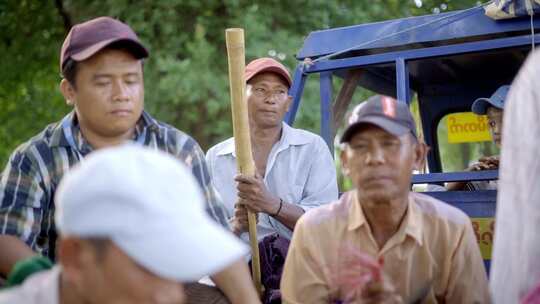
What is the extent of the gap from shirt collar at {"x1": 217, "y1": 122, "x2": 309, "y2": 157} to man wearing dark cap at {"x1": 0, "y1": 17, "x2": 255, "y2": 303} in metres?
1.31

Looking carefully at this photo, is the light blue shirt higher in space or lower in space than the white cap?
lower

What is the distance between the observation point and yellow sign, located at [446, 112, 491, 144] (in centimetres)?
586

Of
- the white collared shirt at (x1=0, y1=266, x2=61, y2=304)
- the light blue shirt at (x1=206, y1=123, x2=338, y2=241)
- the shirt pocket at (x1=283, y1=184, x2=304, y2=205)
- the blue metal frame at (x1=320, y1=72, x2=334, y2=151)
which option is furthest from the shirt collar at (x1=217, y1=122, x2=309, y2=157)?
the white collared shirt at (x1=0, y1=266, x2=61, y2=304)

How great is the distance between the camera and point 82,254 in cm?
216

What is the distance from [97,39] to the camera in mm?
3441

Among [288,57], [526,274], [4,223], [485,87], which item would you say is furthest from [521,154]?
[288,57]

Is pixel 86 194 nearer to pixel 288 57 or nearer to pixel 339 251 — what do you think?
pixel 339 251

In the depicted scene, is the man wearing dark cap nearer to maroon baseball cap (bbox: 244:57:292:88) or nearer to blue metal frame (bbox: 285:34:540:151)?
maroon baseball cap (bbox: 244:57:292:88)

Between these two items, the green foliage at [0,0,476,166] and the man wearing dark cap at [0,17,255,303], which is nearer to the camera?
the man wearing dark cap at [0,17,255,303]

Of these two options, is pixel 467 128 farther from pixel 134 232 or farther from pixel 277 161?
pixel 134 232

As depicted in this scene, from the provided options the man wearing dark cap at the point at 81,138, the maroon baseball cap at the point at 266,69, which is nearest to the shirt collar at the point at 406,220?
the man wearing dark cap at the point at 81,138

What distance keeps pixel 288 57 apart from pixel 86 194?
8.02 meters

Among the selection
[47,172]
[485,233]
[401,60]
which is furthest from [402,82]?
[47,172]

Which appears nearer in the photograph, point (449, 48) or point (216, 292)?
point (216, 292)
